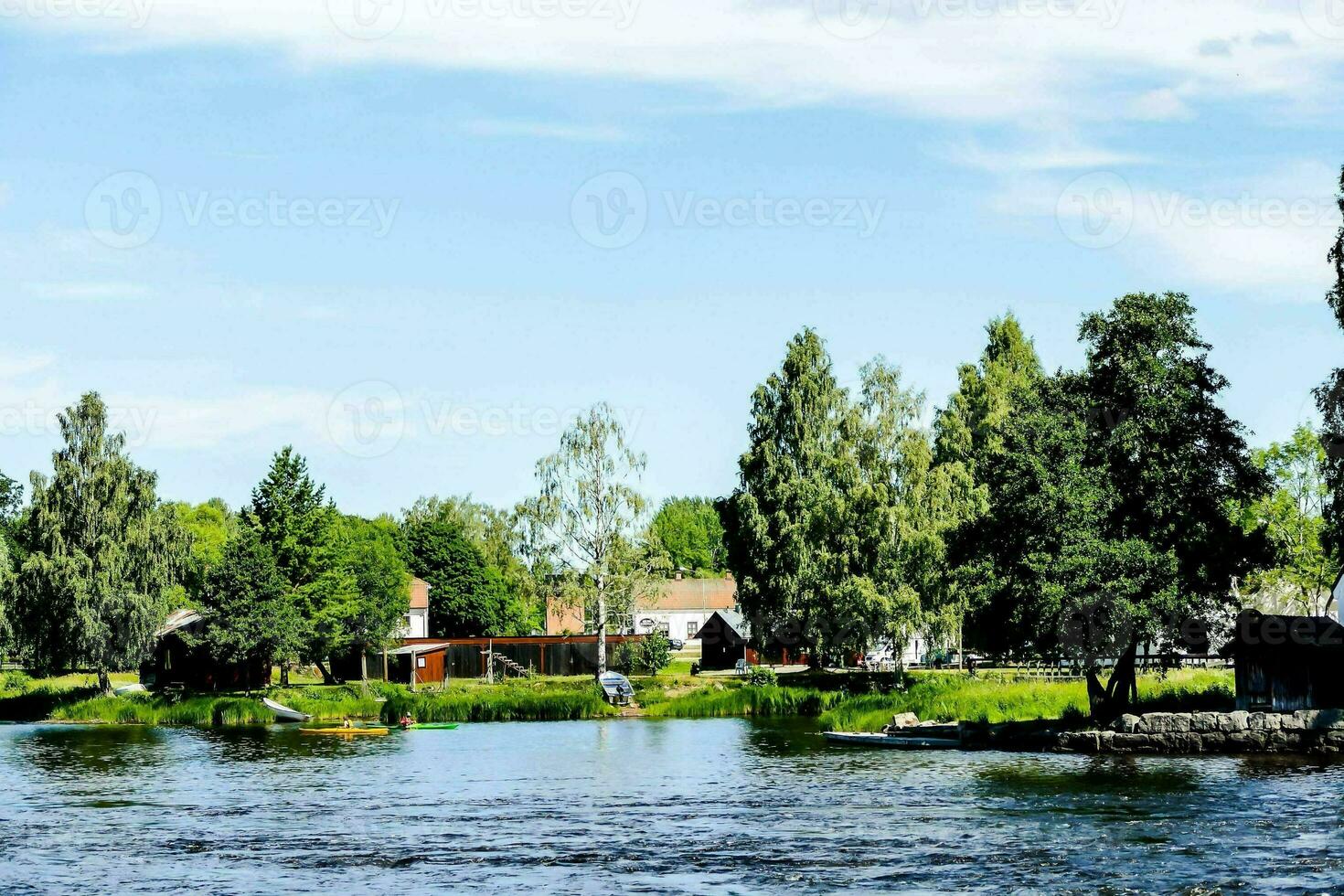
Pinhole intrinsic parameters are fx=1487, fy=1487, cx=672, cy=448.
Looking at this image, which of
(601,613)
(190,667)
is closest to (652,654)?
(601,613)

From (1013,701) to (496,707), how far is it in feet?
101

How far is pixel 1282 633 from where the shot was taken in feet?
188

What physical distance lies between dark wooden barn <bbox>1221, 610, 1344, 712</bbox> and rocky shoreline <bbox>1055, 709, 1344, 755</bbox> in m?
2.12

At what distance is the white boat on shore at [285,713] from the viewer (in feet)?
271

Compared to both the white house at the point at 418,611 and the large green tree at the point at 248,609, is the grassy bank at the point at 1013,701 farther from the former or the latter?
the white house at the point at 418,611

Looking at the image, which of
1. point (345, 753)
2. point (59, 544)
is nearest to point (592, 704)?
point (345, 753)

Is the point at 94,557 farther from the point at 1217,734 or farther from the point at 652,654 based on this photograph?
the point at 1217,734

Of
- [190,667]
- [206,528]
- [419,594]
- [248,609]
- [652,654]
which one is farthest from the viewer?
[206,528]

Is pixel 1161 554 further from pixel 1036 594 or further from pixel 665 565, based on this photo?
pixel 665 565

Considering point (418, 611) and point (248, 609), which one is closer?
point (248, 609)

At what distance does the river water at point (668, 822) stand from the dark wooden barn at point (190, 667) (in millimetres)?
39346

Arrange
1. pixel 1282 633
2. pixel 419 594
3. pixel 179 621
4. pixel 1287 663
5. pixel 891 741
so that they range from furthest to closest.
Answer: pixel 419 594 → pixel 179 621 → pixel 891 741 → pixel 1282 633 → pixel 1287 663

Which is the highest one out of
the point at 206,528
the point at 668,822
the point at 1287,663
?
the point at 206,528

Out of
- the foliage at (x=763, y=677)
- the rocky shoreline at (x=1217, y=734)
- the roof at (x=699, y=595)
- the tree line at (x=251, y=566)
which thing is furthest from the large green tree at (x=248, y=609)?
the roof at (x=699, y=595)
